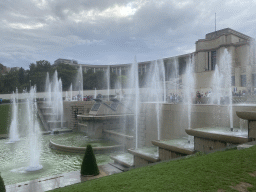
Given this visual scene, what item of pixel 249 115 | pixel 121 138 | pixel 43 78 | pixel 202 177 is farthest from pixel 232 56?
pixel 202 177

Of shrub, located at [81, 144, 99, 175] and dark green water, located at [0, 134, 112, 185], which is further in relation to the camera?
dark green water, located at [0, 134, 112, 185]

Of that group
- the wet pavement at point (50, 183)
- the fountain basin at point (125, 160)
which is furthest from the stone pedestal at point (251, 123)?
the wet pavement at point (50, 183)

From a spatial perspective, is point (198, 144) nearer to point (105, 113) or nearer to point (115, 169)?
point (115, 169)

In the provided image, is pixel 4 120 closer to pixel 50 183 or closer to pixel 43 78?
pixel 50 183

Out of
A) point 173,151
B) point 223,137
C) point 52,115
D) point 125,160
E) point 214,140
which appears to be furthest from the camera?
point 52,115

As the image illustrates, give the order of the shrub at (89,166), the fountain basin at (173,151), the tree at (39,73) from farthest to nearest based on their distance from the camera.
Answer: the tree at (39,73) → the shrub at (89,166) → the fountain basin at (173,151)

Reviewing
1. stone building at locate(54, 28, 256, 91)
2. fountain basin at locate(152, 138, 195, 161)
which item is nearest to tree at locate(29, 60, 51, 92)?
stone building at locate(54, 28, 256, 91)

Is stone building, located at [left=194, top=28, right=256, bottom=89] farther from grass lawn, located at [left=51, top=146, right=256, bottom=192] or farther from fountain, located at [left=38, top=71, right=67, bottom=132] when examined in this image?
grass lawn, located at [left=51, top=146, right=256, bottom=192]

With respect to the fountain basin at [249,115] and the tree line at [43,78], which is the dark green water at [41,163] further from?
the tree line at [43,78]

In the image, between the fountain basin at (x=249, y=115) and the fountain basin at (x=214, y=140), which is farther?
the fountain basin at (x=214, y=140)

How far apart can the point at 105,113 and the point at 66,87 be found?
4383 cm

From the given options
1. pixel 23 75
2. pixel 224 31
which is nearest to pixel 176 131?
pixel 224 31

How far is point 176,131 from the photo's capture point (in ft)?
36.5

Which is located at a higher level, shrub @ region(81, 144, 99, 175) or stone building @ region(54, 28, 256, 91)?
stone building @ region(54, 28, 256, 91)
